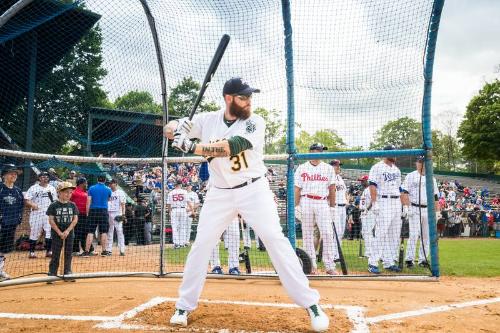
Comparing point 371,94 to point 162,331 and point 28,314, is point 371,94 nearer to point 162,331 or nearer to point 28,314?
point 162,331

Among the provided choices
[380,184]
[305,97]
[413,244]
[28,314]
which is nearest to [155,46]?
[305,97]

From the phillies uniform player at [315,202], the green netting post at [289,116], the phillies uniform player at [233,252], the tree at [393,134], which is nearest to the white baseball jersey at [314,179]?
the phillies uniform player at [315,202]

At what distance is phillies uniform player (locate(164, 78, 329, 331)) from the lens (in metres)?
3.44

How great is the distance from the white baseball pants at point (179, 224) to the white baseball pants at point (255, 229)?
343 inches

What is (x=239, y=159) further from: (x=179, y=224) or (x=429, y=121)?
(x=179, y=224)

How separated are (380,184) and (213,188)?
190 inches

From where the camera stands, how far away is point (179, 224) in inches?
488

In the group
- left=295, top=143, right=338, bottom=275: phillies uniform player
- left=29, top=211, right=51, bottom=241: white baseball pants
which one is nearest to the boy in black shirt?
left=295, top=143, right=338, bottom=275: phillies uniform player

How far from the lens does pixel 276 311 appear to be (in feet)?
12.9

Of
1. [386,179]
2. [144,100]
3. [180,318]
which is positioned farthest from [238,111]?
[144,100]

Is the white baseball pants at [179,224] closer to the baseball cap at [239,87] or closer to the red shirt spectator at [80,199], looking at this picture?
the red shirt spectator at [80,199]

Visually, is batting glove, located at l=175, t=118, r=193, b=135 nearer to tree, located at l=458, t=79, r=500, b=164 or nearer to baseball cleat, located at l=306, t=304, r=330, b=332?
baseball cleat, located at l=306, t=304, r=330, b=332

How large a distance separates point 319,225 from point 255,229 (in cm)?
348

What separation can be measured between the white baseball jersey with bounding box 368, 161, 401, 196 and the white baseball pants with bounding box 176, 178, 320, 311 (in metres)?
4.57
